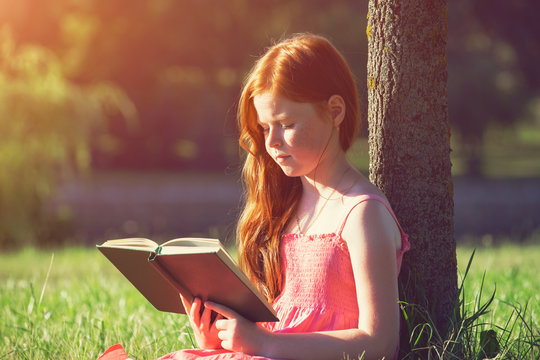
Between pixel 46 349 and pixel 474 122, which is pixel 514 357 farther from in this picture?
pixel 474 122

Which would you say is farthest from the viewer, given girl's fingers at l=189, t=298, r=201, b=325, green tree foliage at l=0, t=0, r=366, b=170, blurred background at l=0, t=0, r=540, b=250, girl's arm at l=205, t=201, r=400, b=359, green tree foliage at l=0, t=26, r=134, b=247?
green tree foliage at l=0, t=0, r=366, b=170

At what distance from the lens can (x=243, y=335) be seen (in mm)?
2002

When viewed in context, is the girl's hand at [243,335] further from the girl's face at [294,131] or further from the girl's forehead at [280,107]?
the girl's forehead at [280,107]

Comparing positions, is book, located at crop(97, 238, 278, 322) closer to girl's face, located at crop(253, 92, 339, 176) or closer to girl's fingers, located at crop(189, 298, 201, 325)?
girl's fingers, located at crop(189, 298, 201, 325)

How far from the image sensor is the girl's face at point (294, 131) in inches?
84.0

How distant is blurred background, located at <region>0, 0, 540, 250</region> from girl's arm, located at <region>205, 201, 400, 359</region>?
7.98 meters

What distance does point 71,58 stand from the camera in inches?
883

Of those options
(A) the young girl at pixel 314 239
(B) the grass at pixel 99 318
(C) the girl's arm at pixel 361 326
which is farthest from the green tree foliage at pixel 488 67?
(C) the girl's arm at pixel 361 326

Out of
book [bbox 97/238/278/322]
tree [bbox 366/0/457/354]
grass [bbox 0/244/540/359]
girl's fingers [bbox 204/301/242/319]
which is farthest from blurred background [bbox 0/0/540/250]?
girl's fingers [bbox 204/301/242/319]

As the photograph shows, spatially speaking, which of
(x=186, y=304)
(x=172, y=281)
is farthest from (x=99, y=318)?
(x=172, y=281)

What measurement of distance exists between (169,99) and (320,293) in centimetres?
2276

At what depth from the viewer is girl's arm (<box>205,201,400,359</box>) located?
1.99 meters

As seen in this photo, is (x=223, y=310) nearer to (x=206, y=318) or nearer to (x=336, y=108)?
(x=206, y=318)

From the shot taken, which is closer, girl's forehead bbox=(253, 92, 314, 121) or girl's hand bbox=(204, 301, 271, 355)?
girl's hand bbox=(204, 301, 271, 355)
